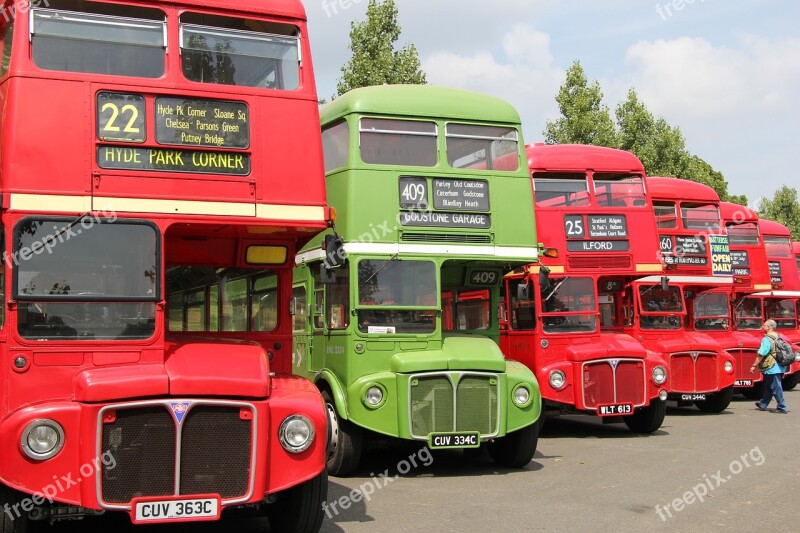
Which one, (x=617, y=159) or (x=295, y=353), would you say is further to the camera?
(x=617, y=159)

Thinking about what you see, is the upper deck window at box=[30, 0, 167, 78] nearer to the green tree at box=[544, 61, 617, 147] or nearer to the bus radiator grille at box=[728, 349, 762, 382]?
the bus radiator grille at box=[728, 349, 762, 382]

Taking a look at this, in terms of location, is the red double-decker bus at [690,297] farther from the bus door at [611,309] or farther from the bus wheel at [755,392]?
the bus wheel at [755,392]

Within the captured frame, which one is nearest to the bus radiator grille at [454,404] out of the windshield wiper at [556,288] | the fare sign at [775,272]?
the windshield wiper at [556,288]

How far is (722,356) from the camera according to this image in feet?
54.4

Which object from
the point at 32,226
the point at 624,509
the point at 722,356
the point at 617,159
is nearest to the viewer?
the point at 32,226

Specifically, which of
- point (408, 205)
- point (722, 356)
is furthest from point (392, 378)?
point (722, 356)

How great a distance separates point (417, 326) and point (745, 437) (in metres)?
5.59

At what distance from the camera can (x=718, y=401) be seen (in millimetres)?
17078

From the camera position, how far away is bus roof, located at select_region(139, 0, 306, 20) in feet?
24.9

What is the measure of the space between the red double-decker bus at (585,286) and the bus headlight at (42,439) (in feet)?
26.5

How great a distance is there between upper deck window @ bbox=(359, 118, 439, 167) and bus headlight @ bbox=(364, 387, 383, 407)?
2468 mm

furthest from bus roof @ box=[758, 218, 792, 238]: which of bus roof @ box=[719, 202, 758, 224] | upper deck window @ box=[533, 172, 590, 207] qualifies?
upper deck window @ box=[533, 172, 590, 207]

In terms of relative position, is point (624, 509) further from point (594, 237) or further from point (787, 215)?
point (787, 215)

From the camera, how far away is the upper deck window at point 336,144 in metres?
10.7
